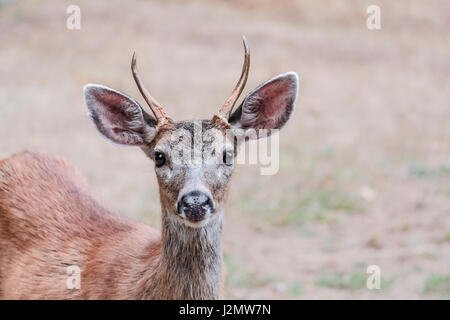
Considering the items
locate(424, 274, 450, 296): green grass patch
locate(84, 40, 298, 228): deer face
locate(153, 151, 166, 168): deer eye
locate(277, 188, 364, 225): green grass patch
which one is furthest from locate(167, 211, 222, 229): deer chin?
locate(277, 188, 364, 225): green grass patch

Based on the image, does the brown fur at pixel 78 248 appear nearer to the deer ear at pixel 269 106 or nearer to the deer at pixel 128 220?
the deer at pixel 128 220

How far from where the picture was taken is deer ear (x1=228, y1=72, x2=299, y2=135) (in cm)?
471

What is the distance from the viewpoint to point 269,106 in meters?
4.80

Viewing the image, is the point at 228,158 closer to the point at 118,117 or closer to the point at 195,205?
the point at 195,205

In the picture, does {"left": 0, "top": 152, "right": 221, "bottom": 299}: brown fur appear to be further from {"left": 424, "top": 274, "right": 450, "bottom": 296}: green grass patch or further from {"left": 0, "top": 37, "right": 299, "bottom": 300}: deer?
{"left": 424, "top": 274, "right": 450, "bottom": 296}: green grass patch

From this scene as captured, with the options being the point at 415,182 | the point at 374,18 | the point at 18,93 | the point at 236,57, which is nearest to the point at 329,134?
the point at 415,182

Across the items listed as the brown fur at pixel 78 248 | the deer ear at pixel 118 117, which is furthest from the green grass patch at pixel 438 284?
the deer ear at pixel 118 117

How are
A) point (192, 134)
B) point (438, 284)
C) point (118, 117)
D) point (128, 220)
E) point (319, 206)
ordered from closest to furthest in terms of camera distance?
1. point (192, 134)
2. point (118, 117)
3. point (128, 220)
4. point (438, 284)
5. point (319, 206)

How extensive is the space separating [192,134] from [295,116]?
25.3ft

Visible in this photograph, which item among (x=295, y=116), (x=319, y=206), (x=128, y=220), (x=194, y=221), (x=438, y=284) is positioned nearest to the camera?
(x=194, y=221)

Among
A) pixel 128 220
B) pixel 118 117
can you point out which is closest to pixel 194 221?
pixel 118 117

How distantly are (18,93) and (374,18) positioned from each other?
7.92 m

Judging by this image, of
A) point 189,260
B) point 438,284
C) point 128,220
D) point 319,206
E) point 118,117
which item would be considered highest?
point 319,206

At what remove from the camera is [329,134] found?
11414 mm
